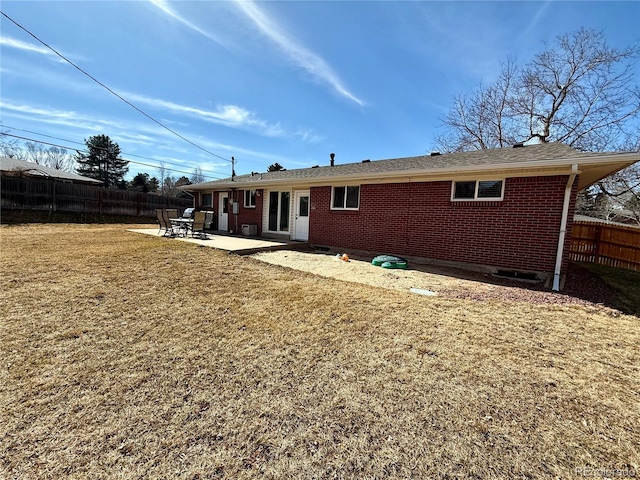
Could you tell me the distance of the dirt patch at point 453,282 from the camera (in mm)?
5418

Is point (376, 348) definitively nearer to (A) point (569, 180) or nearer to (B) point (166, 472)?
(B) point (166, 472)

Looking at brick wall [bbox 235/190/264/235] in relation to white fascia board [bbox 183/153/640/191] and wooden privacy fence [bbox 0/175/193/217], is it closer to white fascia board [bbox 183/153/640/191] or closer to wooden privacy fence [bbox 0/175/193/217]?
white fascia board [bbox 183/153/640/191]

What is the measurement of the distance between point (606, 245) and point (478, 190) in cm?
860

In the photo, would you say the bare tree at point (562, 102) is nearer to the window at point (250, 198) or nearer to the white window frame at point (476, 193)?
the white window frame at point (476, 193)

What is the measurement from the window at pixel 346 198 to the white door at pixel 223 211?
748 centimetres

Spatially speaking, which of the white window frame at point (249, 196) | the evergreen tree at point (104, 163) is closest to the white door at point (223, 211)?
the white window frame at point (249, 196)

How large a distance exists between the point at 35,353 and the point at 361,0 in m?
10.8

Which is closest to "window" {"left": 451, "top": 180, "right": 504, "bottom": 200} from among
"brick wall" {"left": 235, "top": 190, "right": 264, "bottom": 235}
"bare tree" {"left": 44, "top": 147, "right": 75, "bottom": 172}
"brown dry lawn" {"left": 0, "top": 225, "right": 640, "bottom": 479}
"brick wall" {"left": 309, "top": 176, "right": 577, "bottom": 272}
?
"brick wall" {"left": 309, "top": 176, "right": 577, "bottom": 272}

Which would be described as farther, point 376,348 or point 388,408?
point 376,348

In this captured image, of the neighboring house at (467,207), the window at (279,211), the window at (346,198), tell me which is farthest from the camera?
the window at (279,211)

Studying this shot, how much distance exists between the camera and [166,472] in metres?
1.55

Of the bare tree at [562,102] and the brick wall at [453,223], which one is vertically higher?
the bare tree at [562,102]

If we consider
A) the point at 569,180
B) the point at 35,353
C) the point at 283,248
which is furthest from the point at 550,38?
the point at 35,353

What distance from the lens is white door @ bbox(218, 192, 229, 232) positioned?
15.5m
